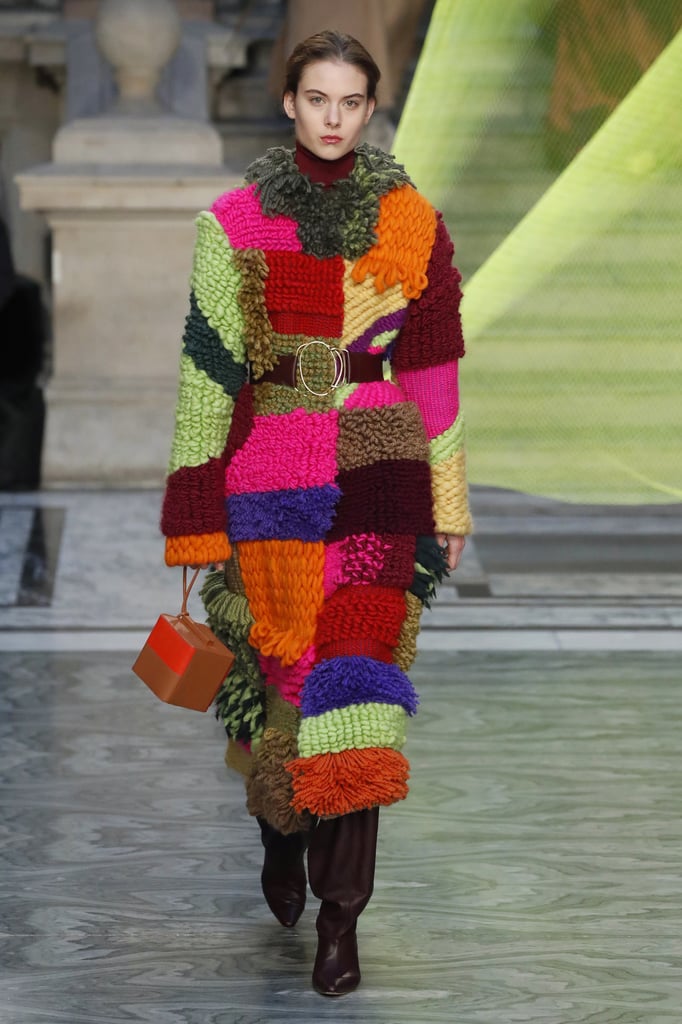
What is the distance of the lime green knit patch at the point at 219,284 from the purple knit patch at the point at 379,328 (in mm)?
202

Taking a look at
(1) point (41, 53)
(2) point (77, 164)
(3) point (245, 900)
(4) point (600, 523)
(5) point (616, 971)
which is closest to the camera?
(5) point (616, 971)

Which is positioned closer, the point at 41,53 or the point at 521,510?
the point at 521,510

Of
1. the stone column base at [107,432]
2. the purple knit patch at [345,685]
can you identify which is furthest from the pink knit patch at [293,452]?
the stone column base at [107,432]

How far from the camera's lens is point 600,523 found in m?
7.13

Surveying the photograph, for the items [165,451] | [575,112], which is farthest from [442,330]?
[165,451]

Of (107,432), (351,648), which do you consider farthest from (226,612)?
(107,432)

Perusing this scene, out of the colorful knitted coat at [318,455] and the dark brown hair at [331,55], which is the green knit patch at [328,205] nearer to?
the colorful knitted coat at [318,455]

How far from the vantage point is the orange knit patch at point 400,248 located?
3201 mm

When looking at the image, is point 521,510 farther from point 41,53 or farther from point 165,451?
point 41,53

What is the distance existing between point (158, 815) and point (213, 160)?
421 cm

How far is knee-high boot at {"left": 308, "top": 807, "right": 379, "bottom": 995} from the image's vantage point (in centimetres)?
318

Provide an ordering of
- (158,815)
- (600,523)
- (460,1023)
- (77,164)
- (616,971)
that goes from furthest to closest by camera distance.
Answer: (77,164)
(600,523)
(158,815)
(616,971)
(460,1023)

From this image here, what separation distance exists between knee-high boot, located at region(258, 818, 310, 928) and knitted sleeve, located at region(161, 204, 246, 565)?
1.87ft

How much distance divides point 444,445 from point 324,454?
250 mm
